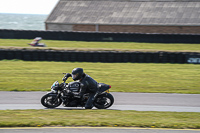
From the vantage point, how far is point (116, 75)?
17484 mm

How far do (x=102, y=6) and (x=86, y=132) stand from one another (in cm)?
4329

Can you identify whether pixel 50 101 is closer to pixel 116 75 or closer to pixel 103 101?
pixel 103 101

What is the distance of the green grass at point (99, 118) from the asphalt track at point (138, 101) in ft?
3.20

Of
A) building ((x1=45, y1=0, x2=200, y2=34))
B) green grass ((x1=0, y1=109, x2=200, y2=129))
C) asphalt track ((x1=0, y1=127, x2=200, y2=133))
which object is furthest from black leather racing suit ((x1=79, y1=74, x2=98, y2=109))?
building ((x1=45, y1=0, x2=200, y2=34))

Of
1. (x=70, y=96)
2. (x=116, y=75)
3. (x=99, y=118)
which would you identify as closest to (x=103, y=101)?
(x=70, y=96)

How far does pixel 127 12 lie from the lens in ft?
154

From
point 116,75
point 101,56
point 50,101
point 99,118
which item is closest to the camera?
point 99,118

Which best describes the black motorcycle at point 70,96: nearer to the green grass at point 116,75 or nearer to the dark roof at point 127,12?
the green grass at point 116,75

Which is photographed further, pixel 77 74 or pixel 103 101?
pixel 103 101

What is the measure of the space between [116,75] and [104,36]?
48.6 ft

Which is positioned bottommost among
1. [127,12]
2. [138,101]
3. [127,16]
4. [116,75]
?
[138,101]

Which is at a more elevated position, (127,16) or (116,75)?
(127,16)

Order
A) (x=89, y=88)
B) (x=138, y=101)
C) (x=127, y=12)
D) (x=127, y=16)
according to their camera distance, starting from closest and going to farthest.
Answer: (x=89, y=88), (x=138, y=101), (x=127, y=16), (x=127, y=12)

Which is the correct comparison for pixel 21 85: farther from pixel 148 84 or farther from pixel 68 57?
pixel 68 57
